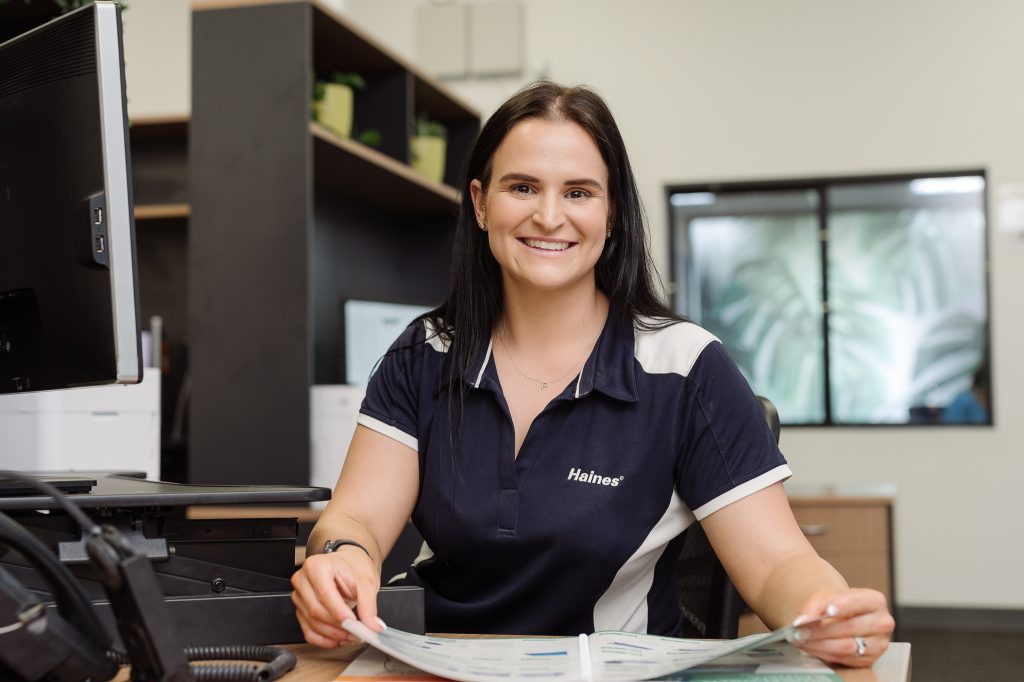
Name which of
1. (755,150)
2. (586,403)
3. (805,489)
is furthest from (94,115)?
(755,150)

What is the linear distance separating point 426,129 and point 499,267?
2916 mm

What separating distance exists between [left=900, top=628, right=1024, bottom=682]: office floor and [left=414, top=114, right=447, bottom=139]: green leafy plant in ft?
8.87

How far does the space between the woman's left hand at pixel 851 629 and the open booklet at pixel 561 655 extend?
2 cm

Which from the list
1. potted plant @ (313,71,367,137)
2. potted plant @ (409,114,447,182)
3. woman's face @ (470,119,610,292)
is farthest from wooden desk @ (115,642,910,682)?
potted plant @ (409,114,447,182)

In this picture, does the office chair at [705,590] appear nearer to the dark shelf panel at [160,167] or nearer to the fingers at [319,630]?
the fingers at [319,630]

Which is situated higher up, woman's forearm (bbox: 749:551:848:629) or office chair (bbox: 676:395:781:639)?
woman's forearm (bbox: 749:551:848:629)

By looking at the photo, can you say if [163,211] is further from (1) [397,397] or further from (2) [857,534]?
(1) [397,397]

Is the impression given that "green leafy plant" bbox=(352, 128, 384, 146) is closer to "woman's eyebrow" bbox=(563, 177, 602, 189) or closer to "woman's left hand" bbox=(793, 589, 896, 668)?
"woman's eyebrow" bbox=(563, 177, 602, 189)

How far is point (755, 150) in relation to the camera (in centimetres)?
521

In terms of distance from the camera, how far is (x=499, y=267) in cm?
156

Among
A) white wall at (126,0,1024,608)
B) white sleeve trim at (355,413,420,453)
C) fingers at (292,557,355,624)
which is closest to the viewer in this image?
fingers at (292,557,355,624)

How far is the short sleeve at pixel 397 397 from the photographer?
1.37 metres

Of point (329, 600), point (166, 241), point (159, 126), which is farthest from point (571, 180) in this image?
point (166, 241)

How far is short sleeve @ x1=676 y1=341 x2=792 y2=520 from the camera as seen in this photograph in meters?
1.22
